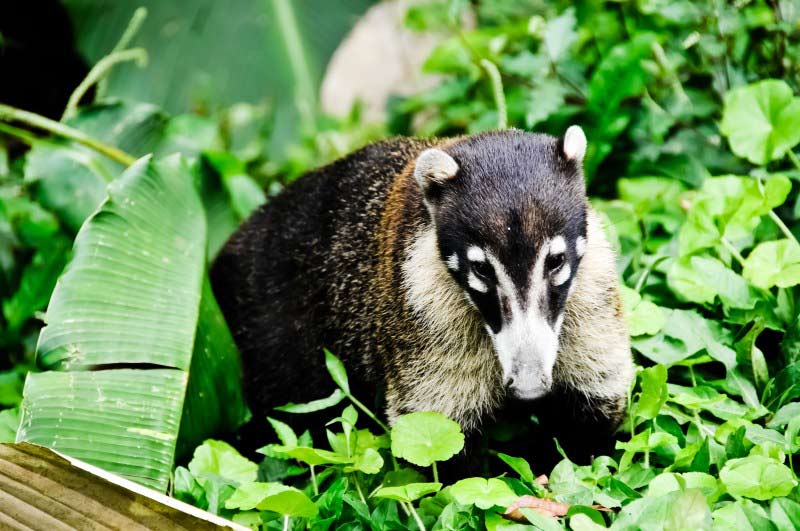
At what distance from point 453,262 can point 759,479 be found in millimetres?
1203

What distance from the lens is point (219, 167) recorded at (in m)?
5.30

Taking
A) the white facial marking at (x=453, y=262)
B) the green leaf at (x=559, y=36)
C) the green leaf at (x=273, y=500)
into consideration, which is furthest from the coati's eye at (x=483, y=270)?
the green leaf at (x=559, y=36)

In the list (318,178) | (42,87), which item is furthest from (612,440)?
(42,87)

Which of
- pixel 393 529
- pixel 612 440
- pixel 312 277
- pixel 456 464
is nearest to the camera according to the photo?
pixel 393 529

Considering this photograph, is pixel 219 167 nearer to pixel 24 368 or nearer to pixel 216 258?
pixel 216 258

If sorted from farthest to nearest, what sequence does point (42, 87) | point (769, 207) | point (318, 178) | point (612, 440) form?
point (42, 87) → point (318, 178) → point (769, 207) → point (612, 440)

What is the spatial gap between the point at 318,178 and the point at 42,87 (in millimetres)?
→ 3683

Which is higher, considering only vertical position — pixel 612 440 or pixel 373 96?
pixel 373 96

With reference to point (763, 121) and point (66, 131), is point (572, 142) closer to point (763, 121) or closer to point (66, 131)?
point (763, 121)

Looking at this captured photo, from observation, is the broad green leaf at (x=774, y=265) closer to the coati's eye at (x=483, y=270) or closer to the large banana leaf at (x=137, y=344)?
the coati's eye at (x=483, y=270)

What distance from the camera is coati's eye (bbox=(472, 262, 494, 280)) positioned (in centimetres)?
294

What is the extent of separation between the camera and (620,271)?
4047 millimetres

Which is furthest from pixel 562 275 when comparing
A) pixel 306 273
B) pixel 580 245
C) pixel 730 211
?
pixel 306 273

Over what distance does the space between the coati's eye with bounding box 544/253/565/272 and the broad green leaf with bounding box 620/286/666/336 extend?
75 cm
